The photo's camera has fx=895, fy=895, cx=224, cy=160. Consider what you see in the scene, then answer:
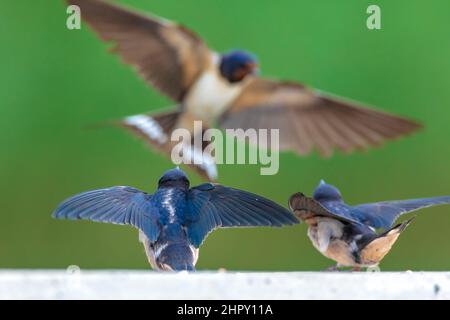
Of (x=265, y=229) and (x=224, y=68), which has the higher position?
(x=224, y=68)

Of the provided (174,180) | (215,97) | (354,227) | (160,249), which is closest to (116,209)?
(160,249)

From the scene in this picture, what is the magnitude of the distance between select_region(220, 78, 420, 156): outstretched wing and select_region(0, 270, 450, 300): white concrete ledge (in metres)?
1.22

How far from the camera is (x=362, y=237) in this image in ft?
5.26

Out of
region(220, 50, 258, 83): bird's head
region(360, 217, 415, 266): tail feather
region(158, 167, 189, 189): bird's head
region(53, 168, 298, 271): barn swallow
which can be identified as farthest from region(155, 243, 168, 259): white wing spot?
region(220, 50, 258, 83): bird's head

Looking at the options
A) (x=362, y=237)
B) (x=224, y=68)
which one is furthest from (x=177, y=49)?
(x=362, y=237)

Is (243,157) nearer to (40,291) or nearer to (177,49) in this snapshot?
(177,49)

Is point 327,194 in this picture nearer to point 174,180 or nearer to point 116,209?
point 174,180

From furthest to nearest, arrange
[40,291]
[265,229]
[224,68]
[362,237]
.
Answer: [265,229] → [224,68] → [362,237] → [40,291]

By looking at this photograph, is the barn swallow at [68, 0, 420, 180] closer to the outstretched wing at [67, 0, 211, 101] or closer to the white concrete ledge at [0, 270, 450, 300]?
the outstretched wing at [67, 0, 211, 101]

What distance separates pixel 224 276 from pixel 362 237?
0.72 metres

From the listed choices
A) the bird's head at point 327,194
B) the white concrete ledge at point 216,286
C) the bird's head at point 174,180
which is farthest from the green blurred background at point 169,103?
the white concrete ledge at point 216,286

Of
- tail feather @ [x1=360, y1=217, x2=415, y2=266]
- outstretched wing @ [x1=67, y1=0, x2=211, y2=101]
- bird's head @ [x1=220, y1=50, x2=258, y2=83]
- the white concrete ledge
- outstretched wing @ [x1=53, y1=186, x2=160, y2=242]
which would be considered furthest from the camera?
bird's head @ [x1=220, y1=50, x2=258, y2=83]

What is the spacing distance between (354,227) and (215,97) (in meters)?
0.89

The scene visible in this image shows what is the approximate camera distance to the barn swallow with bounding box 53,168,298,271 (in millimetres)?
1387
